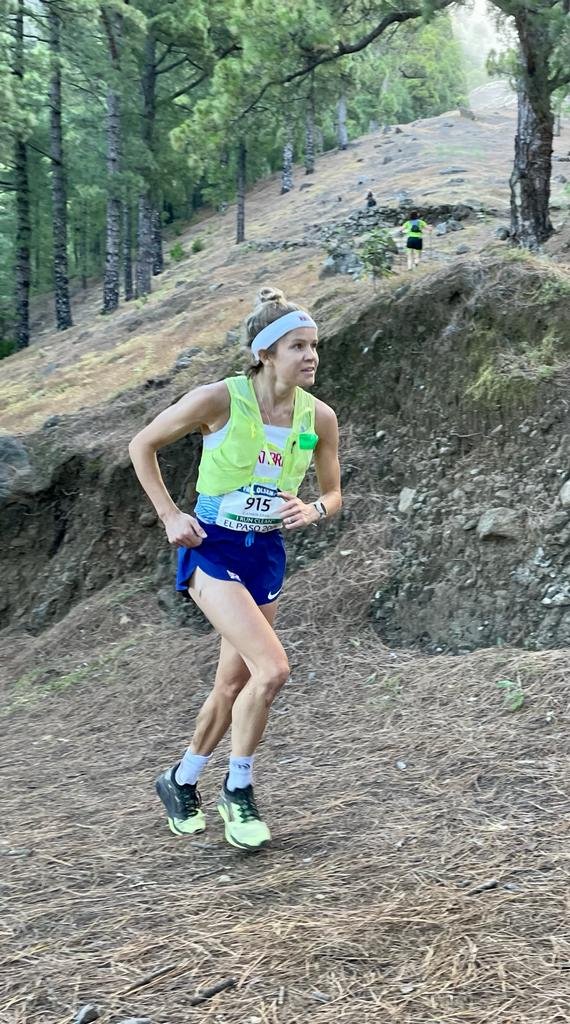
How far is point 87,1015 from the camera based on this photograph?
7.66ft

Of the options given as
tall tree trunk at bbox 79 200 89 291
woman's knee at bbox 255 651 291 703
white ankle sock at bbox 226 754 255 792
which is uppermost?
woman's knee at bbox 255 651 291 703

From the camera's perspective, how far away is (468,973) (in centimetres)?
237

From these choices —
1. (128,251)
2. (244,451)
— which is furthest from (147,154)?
(244,451)

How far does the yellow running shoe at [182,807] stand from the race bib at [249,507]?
3.65 ft

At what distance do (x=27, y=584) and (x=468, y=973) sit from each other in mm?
6684

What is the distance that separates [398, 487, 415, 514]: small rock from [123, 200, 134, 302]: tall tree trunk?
22.7 metres

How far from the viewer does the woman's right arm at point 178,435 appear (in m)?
3.29

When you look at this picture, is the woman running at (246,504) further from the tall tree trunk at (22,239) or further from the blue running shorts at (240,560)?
the tall tree trunk at (22,239)

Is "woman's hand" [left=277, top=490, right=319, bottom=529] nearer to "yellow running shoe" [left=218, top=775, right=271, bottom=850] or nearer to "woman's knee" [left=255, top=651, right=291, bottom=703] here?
"woman's knee" [left=255, top=651, right=291, bottom=703]

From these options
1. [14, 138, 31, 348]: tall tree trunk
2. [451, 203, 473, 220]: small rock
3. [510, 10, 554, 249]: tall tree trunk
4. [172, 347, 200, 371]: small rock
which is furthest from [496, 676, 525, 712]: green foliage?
[14, 138, 31, 348]: tall tree trunk

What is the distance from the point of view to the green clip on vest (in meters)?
3.29

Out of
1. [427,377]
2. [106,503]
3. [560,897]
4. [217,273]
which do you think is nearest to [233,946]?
[560,897]

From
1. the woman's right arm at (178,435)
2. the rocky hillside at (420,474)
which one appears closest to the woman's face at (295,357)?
the woman's right arm at (178,435)

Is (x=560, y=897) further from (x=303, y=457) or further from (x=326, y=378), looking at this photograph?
(x=326, y=378)
